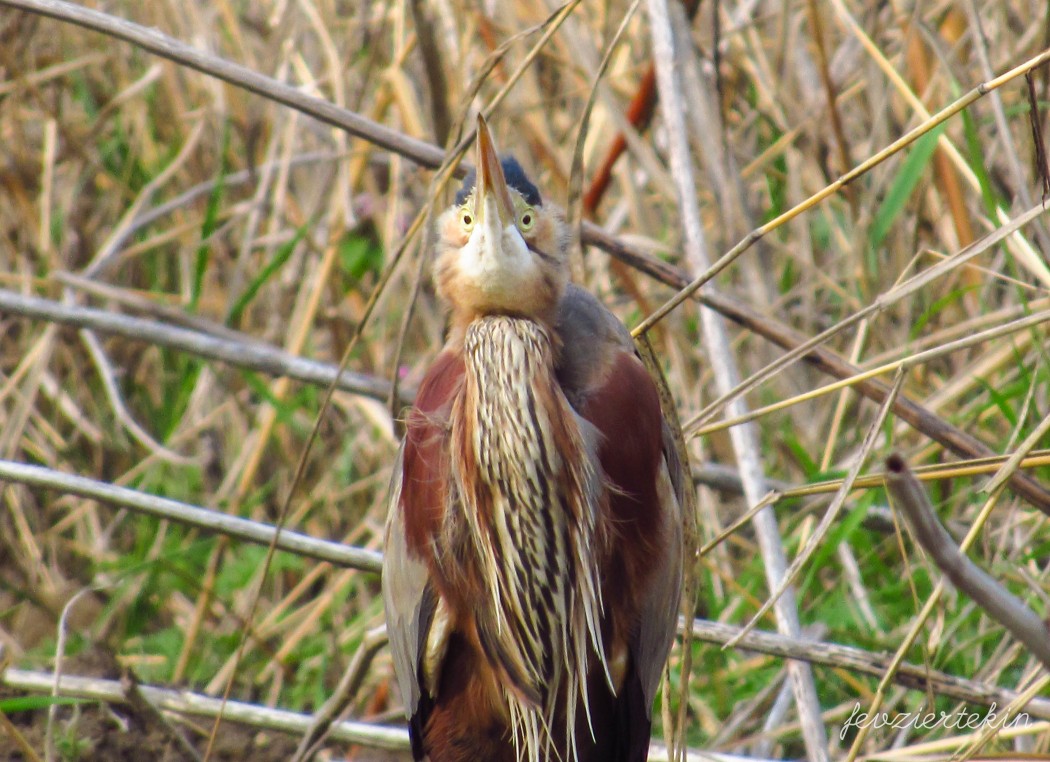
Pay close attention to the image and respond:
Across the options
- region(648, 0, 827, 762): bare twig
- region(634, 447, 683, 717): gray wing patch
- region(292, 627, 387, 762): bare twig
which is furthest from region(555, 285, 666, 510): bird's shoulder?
region(292, 627, 387, 762): bare twig

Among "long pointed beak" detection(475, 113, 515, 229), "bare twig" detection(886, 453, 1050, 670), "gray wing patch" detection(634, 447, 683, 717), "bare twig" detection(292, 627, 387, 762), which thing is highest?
"long pointed beak" detection(475, 113, 515, 229)

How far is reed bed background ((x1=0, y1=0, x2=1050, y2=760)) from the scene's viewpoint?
102 inches

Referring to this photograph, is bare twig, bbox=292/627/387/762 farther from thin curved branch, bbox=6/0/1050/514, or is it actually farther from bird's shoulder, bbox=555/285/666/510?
thin curved branch, bbox=6/0/1050/514

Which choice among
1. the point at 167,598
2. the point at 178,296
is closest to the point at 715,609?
the point at 167,598

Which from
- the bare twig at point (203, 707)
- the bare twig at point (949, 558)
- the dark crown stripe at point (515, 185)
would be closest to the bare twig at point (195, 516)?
the bare twig at point (203, 707)

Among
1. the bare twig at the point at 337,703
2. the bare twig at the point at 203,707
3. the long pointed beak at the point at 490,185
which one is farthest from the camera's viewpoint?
the bare twig at the point at 203,707

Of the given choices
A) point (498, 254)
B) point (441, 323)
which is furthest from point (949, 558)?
point (441, 323)

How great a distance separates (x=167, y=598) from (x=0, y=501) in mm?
731

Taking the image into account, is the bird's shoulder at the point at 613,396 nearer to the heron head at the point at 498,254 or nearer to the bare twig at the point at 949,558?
the heron head at the point at 498,254

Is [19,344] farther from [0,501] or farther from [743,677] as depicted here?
[743,677]

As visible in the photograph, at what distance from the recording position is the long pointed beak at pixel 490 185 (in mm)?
1880

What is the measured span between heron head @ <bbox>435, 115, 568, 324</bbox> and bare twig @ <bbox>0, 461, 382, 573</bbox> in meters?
0.58

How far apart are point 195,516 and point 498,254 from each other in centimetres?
87

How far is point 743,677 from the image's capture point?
3.21m
